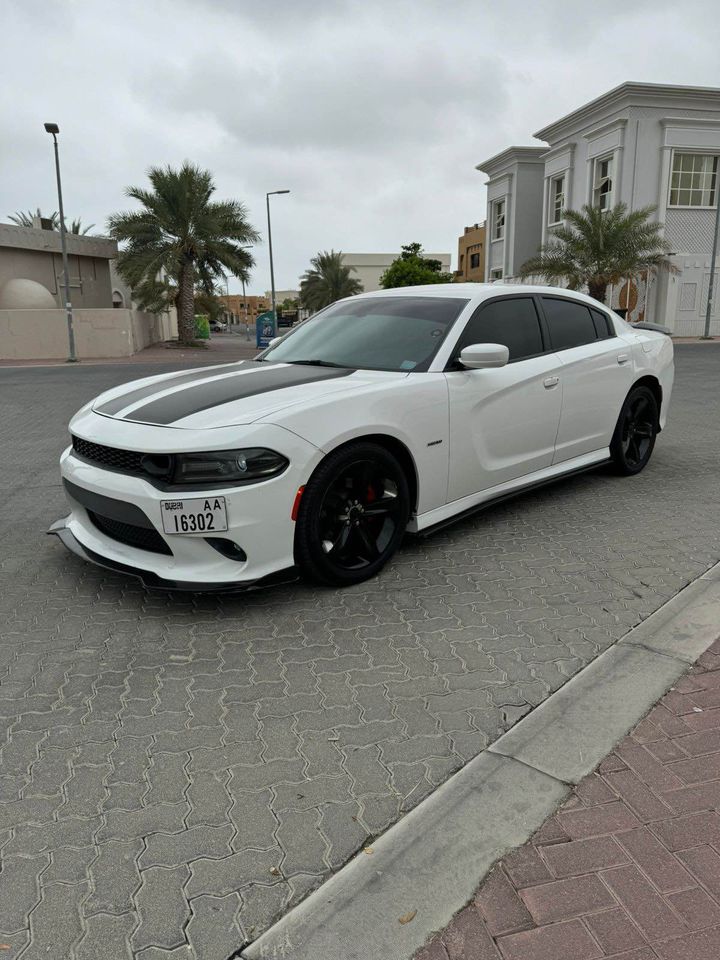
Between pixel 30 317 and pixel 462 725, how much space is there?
33.8m

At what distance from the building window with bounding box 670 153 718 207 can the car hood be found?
117 feet

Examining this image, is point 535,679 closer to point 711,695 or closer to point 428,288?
point 711,695

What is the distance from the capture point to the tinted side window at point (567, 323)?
5.34 meters

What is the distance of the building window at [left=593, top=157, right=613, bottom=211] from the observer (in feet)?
117

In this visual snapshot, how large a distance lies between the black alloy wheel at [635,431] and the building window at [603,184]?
32821 mm

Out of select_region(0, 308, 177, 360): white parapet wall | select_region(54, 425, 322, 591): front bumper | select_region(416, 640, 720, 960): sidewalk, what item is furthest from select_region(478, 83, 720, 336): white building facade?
select_region(416, 640, 720, 960): sidewalk

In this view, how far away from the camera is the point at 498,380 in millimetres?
4652

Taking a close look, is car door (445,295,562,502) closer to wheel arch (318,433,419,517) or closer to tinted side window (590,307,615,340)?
wheel arch (318,433,419,517)

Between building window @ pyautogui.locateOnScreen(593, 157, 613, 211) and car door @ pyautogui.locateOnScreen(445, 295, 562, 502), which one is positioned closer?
car door @ pyautogui.locateOnScreen(445, 295, 562, 502)

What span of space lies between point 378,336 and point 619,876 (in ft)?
11.3

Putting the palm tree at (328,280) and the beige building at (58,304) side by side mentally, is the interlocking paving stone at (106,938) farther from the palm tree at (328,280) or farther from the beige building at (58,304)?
the palm tree at (328,280)

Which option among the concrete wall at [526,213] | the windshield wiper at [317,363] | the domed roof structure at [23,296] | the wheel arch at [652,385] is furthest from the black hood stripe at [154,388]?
the concrete wall at [526,213]

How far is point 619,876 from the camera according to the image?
6.55 feet

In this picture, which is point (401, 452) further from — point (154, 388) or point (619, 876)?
point (619, 876)
